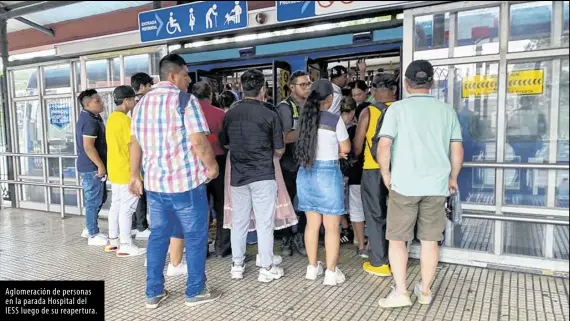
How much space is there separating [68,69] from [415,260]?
4.70 m

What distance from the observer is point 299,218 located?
12.7 feet

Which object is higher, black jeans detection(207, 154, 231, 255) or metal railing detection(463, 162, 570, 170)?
metal railing detection(463, 162, 570, 170)

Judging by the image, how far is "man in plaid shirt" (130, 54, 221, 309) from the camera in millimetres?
2678

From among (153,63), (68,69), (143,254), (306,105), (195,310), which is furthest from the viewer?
(68,69)

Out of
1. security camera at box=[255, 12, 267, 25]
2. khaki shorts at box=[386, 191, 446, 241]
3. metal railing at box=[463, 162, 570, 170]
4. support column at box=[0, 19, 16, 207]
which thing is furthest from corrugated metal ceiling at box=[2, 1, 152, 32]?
khaki shorts at box=[386, 191, 446, 241]

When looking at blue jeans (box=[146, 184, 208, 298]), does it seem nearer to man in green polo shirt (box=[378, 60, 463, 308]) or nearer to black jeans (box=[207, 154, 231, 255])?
black jeans (box=[207, 154, 231, 255])

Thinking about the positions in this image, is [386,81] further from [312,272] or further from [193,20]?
[193,20]

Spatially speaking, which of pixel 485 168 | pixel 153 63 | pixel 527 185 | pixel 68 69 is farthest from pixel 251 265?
pixel 68 69

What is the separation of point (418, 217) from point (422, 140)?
49cm

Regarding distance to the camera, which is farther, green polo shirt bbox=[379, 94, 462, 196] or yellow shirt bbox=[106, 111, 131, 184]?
yellow shirt bbox=[106, 111, 131, 184]

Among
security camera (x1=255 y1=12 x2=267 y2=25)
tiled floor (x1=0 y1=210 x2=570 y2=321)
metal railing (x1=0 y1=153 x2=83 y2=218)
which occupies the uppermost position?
security camera (x1=255 y1=12 x2=267 y2=25)

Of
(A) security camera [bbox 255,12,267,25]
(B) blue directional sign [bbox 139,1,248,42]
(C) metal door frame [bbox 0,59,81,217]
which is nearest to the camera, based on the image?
(B) blue directional sign [bbox 139,1,248,42]

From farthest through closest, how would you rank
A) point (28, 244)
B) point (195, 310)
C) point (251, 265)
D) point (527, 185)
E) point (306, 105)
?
point (28, 244) < point (251, 265) < point (527, 185) < point (306, 105) < point (195, 310)

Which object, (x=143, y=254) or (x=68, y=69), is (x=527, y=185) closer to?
(x=143, y=254)
